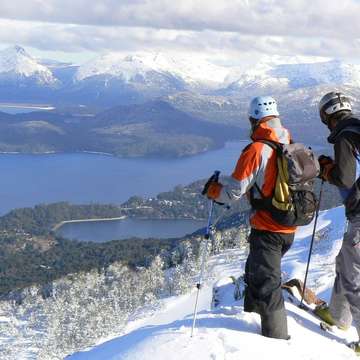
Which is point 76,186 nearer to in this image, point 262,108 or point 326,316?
point 326,316

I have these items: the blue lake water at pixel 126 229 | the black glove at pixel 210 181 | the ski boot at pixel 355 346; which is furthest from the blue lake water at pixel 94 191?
the black glove at pixel 210 181

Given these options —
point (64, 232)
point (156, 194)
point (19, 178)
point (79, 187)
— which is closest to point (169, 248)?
point (64, 232)

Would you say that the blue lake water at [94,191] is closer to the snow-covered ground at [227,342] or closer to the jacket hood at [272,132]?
the snow-covered ground at [227,342]

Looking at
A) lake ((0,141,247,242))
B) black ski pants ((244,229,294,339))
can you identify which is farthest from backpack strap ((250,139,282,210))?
lake ((0,141,247,242))

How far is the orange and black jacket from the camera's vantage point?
18.7 feet

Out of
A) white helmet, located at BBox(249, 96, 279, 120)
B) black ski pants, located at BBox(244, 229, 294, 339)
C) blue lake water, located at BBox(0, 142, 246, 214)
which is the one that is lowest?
blue lake water, located at BBox(0, 142, 246, 214)

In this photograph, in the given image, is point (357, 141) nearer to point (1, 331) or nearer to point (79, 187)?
point (1, 331)

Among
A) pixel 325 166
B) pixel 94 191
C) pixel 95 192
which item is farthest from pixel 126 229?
pixel 325 166

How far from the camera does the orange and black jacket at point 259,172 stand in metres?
5.69

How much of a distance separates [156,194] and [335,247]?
4796 inches

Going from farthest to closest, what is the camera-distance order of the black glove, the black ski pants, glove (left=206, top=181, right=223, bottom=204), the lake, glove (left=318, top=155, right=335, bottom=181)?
the lake, glove (left=318, top=155, right=335, bottom=181), the black ski pants, the black glove, glove (left=206, top=181, right=223, bottom=204)

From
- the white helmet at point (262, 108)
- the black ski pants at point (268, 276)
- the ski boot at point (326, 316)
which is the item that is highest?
the white helmet at point (262, 108)

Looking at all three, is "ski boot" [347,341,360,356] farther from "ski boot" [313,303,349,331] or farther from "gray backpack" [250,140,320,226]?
"gray backpack" [250,140,320,226]

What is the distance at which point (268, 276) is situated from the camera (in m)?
6.10
